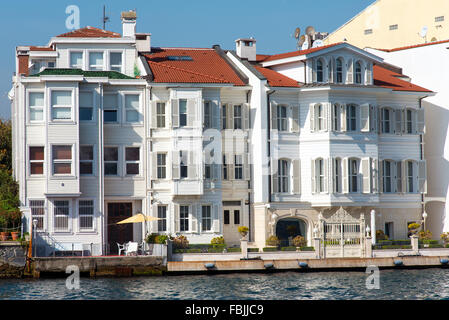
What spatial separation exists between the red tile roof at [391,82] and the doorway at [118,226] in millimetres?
16791

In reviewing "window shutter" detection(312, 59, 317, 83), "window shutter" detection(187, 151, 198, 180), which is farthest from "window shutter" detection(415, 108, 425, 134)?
"window shutter" detection(187, 151, 198, 180)

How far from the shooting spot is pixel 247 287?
40.8m

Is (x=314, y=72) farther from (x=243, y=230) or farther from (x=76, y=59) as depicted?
(x=76, y=59)

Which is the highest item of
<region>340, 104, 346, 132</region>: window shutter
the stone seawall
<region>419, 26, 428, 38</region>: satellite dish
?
<region>419, 26, 428, 38</region>: satellite dish

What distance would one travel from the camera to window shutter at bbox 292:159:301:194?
53506mm

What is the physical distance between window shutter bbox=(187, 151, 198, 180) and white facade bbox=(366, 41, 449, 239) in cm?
1478

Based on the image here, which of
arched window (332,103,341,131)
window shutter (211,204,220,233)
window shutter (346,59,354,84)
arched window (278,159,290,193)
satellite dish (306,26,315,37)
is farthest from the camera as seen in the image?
satellite dish (306,26,315,37)

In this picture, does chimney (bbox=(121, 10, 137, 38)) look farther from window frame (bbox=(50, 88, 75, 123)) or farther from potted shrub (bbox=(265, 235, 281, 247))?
potted shrub (bbox=(265, 235, 281, 247))

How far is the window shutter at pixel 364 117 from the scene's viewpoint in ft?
177

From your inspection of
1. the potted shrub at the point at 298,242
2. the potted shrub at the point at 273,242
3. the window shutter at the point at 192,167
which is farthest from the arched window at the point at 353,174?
the window shutter at the point at 192,167

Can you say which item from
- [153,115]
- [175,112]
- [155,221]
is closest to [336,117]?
[175,112]

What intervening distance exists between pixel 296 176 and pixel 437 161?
9.95 metres

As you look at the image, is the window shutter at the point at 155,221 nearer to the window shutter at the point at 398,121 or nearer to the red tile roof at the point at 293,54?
the red tile roof at the point at 293,54

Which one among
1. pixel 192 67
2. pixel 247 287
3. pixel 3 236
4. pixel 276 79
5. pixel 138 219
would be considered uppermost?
pixel 192 67
